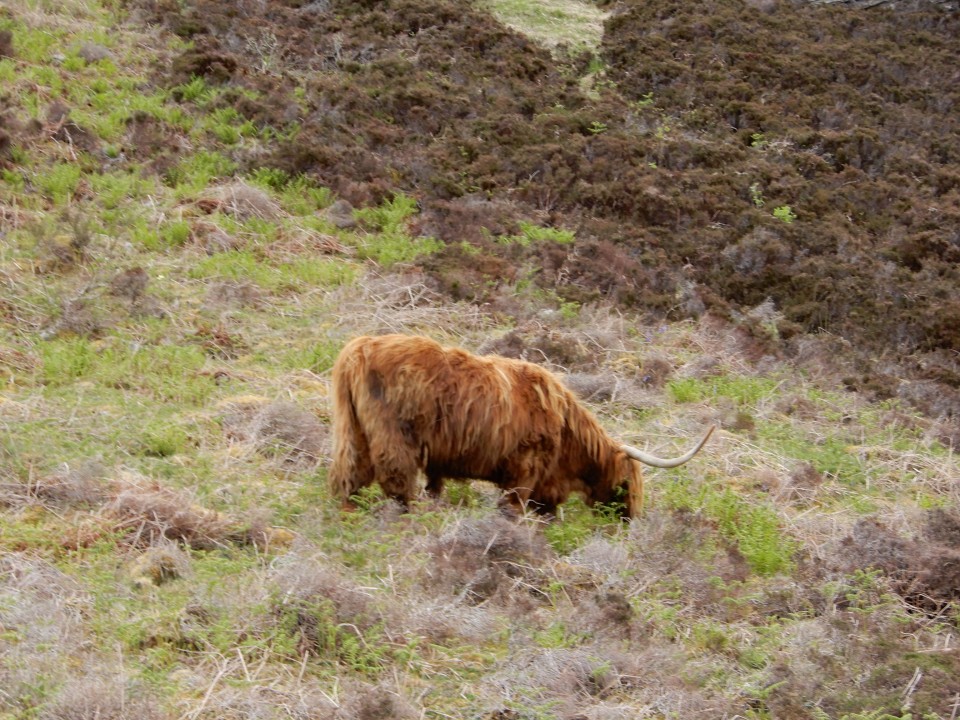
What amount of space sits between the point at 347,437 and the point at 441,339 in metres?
3.61

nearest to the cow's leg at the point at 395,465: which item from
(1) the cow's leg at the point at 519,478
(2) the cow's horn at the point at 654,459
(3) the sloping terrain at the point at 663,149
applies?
(1) the cow's leg at the point at 519,478

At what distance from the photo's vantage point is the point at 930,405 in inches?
401

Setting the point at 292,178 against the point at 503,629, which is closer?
the point at 503,629

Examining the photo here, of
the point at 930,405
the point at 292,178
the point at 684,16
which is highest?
the point at 684,16

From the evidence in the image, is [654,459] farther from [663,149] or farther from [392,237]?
[663,149]

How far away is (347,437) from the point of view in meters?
6.10

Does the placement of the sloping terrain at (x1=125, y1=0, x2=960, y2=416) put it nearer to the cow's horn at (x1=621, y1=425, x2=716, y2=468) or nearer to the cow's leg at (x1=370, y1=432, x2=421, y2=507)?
the cow's horn at (x1=621, y1=425, x2=716, y2=468)

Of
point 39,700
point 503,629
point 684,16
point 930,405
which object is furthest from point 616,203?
point 39,700

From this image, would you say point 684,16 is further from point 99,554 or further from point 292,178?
point 99,554


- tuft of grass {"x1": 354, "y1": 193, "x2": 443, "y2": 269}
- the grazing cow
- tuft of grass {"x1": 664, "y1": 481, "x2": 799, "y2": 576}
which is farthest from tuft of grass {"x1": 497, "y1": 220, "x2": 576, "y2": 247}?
the grazing cow

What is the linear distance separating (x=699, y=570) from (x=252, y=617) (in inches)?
101

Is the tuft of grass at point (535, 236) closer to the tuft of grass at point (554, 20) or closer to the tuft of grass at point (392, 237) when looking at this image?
the tuft of grass at point (392, 237)

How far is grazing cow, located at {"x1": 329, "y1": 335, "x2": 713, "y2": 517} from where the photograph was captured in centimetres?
605

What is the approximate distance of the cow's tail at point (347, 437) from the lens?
6.09 m
